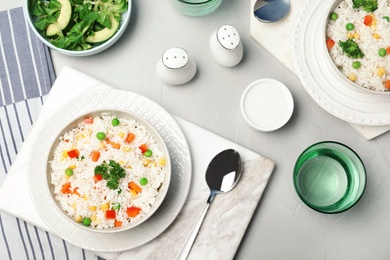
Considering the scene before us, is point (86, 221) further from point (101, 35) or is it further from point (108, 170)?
point (101, 35)

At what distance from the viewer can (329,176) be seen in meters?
1.98

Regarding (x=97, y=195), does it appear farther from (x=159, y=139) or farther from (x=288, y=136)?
(x=288, y=136)

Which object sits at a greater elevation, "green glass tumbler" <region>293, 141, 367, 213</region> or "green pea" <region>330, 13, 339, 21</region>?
"green pea" <region>330, 13, 339, 21</region>

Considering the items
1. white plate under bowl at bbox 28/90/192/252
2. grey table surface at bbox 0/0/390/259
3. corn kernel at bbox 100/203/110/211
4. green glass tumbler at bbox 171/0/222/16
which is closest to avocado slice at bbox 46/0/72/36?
grey table surface at bbox 0/0/390/259

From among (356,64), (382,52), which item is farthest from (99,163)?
(382,52)

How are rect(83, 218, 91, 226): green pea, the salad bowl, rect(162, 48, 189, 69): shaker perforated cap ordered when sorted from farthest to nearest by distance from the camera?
1. the salad bowl
2. rect(162, 48, 189, 69): shaker perforated cap
3. rect(83, 218, 91, 226): green pea

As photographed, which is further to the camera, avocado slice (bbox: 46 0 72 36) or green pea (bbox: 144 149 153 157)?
avocado slice (bbox: 46 0 72 36)

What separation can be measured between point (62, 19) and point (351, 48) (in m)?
1.16

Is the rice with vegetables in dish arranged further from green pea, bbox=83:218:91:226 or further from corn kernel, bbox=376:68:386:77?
green pea, bbox=83:218:91:226

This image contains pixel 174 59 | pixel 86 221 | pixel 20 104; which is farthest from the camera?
pixel 20 104

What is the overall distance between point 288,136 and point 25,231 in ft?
3.82

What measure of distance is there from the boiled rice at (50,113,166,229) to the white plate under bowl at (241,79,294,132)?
44 cm

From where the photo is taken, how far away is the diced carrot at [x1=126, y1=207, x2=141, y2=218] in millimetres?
1725

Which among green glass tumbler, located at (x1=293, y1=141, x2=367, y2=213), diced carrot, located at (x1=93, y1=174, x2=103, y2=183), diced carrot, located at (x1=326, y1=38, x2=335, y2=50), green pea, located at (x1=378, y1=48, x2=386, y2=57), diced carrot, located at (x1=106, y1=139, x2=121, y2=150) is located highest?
diced carrot, located at (x1=326, y1=38, x2=335, y2=50)
